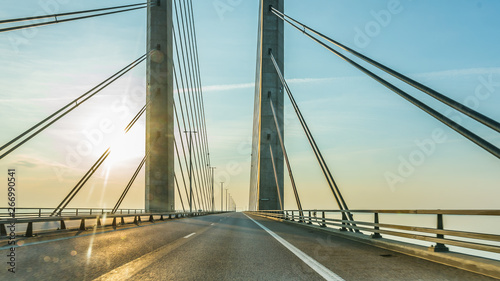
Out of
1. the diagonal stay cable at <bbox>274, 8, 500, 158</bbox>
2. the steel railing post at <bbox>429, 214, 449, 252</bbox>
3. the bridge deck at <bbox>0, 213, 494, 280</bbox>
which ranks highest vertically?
the diagonal stay cable at <bbox>274, 8, 500, 158</bbox>

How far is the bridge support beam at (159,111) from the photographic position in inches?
1320

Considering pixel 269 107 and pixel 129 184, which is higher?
pixel 269 107

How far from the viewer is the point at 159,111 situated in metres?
34.0

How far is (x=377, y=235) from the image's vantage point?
1206cm

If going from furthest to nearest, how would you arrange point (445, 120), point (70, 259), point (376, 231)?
point (376, 231) < point (445, 120) < point (70, 259)

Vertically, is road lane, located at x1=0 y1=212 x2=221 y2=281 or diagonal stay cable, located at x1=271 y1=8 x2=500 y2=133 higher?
diagonal stay cable, located at x1=271 y1=8 x2=500 y2=133

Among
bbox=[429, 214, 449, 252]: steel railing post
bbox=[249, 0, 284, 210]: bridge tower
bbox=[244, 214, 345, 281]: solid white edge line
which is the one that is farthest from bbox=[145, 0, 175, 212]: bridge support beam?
bbox=[429, 214, 449, 252]: steel railing post

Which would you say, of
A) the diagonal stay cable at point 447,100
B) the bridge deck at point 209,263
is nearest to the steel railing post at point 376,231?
the bridge deck at point 209,263

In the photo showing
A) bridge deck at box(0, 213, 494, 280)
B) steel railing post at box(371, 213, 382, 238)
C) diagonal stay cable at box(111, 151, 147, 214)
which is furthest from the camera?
diagonal stay cable at box(111, 151, 147, 214)

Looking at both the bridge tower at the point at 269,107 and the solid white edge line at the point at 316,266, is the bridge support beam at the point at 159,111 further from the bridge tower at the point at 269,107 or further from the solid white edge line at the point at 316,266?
the solid white edge line at the point at 316,266

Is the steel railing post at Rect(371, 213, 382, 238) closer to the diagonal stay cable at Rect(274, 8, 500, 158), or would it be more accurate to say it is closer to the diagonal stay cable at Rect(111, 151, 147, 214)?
the diagonal stay cable at Rect(274, 8, 500, 158)

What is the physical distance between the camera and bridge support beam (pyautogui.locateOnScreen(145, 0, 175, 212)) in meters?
33.5

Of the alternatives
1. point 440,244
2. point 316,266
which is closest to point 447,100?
point 440,244

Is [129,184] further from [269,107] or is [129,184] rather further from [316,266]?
[316,266]
